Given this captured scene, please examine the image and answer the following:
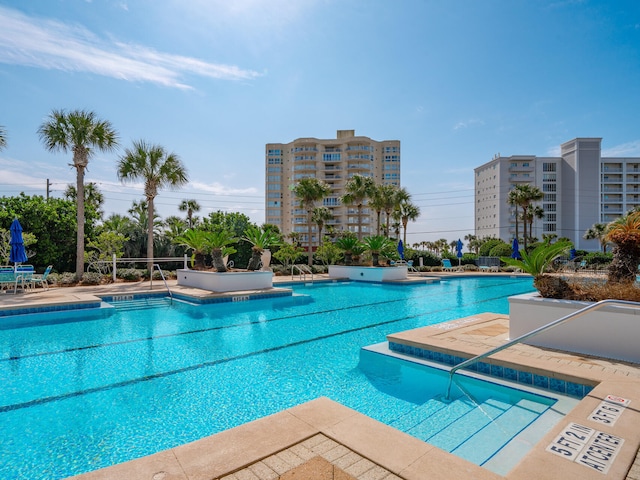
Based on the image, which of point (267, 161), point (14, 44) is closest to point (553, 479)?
point (14, 44)

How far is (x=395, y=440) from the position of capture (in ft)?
9.51

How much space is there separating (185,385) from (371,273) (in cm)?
1608

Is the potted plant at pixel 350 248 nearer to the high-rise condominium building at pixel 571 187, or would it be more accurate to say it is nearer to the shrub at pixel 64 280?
the shrub at pixel 64 280

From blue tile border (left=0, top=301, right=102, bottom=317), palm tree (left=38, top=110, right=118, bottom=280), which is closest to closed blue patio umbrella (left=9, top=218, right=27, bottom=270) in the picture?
blue tile border (left=0, top=301, right=102, bottom=317)

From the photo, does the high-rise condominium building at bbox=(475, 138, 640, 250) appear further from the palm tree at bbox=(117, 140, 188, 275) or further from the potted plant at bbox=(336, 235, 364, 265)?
the palm tree at bbox=(117, 140, 188, 275)

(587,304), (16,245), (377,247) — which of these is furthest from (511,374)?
(377,247)

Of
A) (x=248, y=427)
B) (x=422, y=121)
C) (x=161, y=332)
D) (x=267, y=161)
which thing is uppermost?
(x=267, y=161)

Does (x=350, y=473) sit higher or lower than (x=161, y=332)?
higher

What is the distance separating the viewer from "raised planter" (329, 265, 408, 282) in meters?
20.3

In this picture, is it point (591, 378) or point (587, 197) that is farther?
point (587, 197)

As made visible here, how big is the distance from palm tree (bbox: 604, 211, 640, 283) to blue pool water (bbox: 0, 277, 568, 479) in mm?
4240

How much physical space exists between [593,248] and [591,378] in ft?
268

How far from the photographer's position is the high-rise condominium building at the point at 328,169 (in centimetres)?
7306

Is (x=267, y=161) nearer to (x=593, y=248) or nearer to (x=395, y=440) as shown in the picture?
(x=593, y=248)
